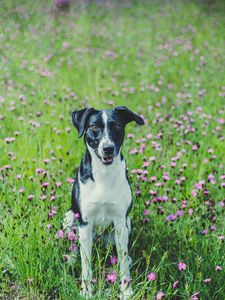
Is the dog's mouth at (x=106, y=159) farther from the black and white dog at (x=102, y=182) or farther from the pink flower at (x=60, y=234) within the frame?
the pink flower at (x=60, y=234)

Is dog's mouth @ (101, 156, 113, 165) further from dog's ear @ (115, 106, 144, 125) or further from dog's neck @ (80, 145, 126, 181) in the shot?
dog's ear @ (115, 106, 144, 125)

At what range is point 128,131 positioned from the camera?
18.3 ft

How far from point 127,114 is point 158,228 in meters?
1.02

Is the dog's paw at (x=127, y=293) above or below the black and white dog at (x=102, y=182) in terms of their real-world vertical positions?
below

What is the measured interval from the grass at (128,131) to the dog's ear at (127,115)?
0.67m

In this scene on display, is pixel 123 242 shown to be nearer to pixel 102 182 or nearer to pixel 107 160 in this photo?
pixel 102 182

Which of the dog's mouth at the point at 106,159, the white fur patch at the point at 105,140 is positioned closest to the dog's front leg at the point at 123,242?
the dog's mouth at the point at 106,159

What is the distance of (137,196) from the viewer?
412 cm

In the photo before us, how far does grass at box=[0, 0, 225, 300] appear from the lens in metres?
3.46

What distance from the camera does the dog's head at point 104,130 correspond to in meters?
3.17

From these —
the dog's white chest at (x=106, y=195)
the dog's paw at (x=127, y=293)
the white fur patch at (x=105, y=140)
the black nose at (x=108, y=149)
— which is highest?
the white fur patch at (x=105, y=140)

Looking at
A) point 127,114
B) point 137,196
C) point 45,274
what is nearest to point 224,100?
point 137,196

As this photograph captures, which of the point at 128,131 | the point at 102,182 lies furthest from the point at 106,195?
the point at 128,131

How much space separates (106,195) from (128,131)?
2.33 meters
